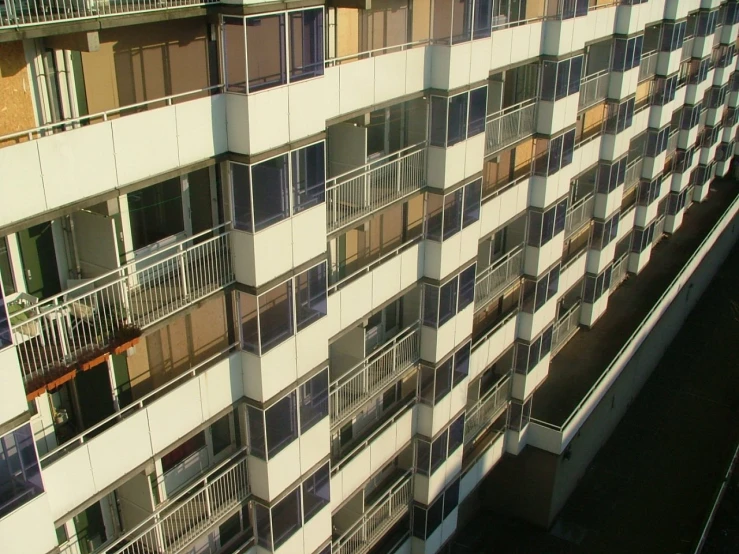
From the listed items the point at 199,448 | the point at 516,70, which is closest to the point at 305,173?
the point at 199,448

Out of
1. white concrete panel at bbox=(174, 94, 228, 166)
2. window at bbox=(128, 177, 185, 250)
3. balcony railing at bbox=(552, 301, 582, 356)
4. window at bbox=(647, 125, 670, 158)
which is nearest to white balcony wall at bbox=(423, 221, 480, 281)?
window at bbox=(128, 177, 185, 250)

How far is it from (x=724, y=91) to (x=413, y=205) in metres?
37.5

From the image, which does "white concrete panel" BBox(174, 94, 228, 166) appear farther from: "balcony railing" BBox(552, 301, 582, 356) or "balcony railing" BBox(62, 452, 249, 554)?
"balcony railing" BBox(552, 301, 582, 356)

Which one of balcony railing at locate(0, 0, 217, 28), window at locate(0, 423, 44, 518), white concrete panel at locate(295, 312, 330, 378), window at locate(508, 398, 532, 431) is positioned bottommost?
window at locate(508, 398, 532, 431)

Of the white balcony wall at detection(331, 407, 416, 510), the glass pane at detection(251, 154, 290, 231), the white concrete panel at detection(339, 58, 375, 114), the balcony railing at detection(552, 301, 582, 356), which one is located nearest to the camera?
the glass pane at detection(251, 154, 290, 231)

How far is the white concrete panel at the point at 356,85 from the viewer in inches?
651

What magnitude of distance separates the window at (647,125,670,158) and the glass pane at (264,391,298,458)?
2837 cm

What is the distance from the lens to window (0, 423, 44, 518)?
11.4 m

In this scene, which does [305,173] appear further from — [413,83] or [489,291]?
[489,291]

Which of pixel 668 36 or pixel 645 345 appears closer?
pixel 668 36

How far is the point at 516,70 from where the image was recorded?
83.7 feet

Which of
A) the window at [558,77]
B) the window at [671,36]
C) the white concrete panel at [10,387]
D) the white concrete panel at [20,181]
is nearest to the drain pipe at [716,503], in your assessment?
the window at [558,77]

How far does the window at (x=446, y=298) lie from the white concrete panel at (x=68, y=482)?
11.1 metres

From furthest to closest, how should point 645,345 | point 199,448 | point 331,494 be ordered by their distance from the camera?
point 645,345 < point 331,494 < point 199,448
